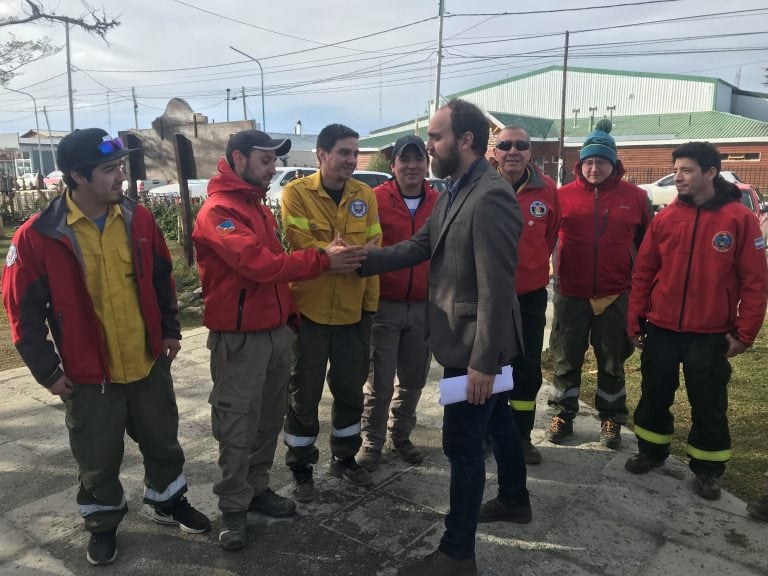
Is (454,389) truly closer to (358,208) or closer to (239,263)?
(239,263)

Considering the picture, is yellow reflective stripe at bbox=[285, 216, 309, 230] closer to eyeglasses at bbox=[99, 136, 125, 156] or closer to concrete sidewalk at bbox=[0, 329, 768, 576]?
eyeglasses at bbox=[99, 136, 125, 156]

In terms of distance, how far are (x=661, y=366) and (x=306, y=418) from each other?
218 cm

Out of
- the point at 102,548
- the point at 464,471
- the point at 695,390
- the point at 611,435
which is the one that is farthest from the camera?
the point at 611,435

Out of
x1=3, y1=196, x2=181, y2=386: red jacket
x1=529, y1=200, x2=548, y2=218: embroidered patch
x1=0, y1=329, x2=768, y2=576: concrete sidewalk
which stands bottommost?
x1=0, y1=329, x2=768, y2=576: concrete sidewalk

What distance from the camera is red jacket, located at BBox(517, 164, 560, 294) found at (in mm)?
3686

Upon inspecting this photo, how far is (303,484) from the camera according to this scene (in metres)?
3.33

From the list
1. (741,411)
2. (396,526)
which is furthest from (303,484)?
(741,411)

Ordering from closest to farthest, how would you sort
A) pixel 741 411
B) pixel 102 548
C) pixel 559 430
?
pixel 102 548, pixel 559 430, pixel 741 411

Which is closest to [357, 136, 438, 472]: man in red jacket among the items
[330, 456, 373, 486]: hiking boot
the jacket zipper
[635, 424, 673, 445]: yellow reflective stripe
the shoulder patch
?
[330, 456, 373, 486]: hiking boot

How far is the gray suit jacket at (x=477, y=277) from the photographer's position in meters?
2.45

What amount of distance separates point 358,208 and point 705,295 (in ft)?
6.86

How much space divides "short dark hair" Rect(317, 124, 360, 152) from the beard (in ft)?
2.86

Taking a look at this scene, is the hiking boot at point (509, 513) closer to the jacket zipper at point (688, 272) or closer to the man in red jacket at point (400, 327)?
the man in red jacket at point (400, 327)

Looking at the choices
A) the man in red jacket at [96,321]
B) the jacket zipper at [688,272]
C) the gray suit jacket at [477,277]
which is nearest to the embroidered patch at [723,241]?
the jacket zipper at [688,272]
